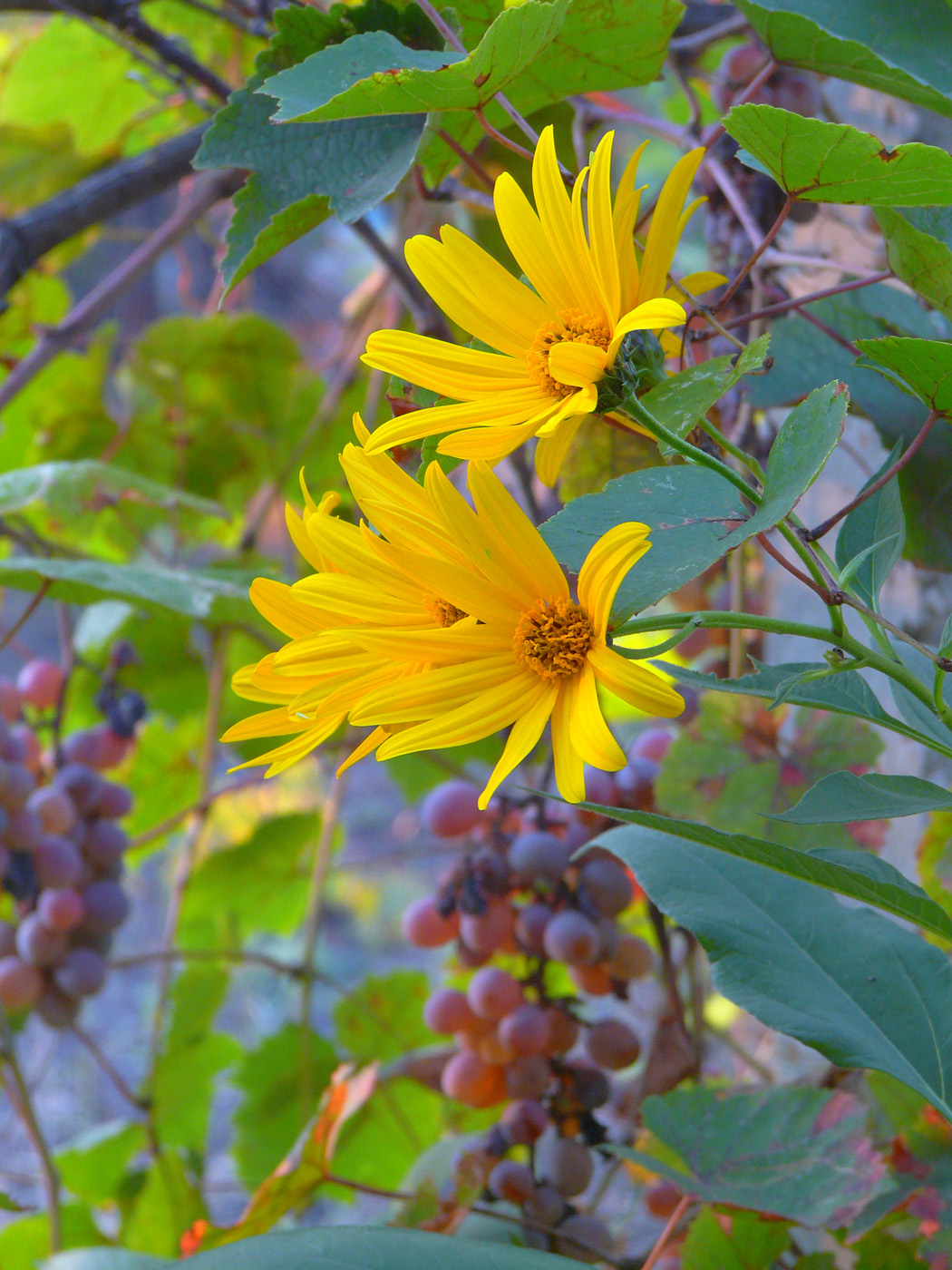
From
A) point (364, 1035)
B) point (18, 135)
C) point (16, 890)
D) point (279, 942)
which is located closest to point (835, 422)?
point (16, 890)

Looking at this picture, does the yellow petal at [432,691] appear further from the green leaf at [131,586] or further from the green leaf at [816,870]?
the green leaf at [131,586]

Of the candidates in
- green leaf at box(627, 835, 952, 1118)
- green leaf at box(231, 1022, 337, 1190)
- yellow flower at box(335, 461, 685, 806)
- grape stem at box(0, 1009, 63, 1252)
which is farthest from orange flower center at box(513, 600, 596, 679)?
green leaf at box(231, 1022, 337, 1190)

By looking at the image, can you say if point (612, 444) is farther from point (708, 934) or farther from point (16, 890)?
point (16, 890)

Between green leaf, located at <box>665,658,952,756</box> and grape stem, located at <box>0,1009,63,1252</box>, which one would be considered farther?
grape stem, located at <box>0,1009,63,1252</box>

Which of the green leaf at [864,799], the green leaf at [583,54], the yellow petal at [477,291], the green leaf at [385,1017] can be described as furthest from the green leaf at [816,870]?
the green leaf at [385,1017]

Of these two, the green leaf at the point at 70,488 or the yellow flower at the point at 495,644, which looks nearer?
the yellow flower at the point at 495,644

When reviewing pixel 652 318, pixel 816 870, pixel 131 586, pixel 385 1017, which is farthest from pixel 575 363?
pixel 385 1017

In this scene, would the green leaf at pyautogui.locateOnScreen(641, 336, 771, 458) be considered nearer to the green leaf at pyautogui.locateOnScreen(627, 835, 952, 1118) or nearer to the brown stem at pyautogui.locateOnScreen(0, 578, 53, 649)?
the green leaf at pyautogui.locateOnScreen(627, 835, 952, 1118)
